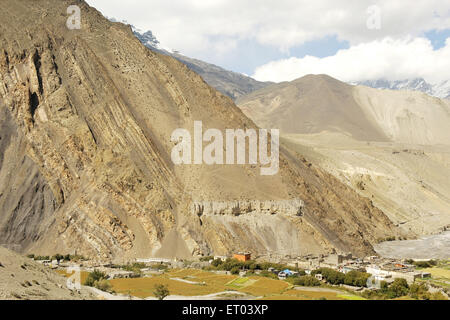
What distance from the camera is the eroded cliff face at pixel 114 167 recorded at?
135ft

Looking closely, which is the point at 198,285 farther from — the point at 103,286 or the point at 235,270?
the point at 235,270

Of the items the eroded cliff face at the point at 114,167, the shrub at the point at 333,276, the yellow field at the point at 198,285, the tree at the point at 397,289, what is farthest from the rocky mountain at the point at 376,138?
the yellow field at the point at 198,285

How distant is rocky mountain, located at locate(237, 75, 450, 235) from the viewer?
82.2 metres

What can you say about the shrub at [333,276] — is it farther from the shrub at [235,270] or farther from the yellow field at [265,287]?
the shrub at [235,270]

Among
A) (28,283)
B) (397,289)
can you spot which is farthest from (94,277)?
(397,289)

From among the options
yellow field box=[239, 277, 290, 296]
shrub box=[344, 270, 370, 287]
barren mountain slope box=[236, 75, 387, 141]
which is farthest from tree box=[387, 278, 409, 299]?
barren mountain slope box=[236, 75, 387, 141]

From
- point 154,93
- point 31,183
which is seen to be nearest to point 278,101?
point 154,93

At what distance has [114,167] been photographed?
43750mm

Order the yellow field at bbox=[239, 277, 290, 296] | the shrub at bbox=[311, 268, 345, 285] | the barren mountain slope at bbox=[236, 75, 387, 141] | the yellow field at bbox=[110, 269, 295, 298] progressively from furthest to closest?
the barren mountain slope at bbox=[236, 75, 387, 141] → the shrub at bbox=[311, 268, 345, 285] → the yellow field at bbox=[239, 277, 290, 296] → the yellow field at bbox=[110, 269, 295, 298]

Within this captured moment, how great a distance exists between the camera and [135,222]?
1628 inches

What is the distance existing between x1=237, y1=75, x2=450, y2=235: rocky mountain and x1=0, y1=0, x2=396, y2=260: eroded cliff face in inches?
1193

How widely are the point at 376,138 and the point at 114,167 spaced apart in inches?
4402

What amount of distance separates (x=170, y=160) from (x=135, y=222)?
765 centimetres

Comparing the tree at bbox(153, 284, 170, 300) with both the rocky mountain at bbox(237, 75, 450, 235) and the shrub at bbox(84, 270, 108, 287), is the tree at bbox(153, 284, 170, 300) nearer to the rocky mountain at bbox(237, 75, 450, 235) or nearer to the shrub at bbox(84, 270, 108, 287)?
the shrub at bbox(84, 270, 108, 287)
